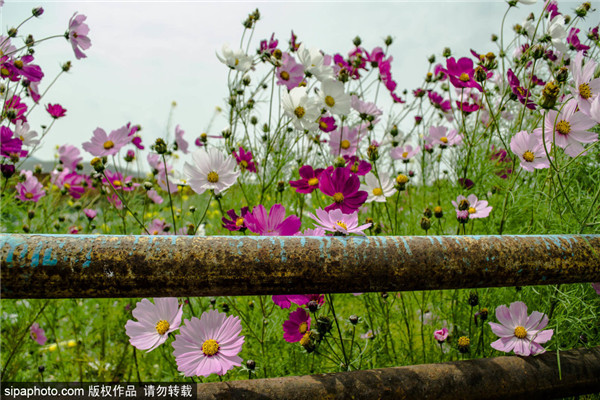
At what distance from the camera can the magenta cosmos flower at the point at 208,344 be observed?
70cm

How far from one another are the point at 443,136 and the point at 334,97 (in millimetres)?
708

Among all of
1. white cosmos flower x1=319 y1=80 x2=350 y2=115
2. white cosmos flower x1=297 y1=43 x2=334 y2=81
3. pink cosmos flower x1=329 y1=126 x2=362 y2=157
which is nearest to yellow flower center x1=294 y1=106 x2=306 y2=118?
white cosmos flower x1=319 y1=80 x2=350 y2=115

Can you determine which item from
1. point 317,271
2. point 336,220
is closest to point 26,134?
point 336,220

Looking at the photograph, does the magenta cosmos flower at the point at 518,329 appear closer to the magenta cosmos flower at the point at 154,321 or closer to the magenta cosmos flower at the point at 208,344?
the magenta cosmos flower at the point at 208,344

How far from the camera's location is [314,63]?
143cm

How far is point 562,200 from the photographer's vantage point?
1.17 metres

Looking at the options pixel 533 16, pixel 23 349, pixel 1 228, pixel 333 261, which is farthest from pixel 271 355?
pixel 533 16

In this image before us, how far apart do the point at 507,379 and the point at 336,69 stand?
130 centimetres

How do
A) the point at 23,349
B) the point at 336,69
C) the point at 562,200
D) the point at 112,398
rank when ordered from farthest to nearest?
1. the point at 336,69
2. the point at 23,349
3. the point at 562,200
4. the point at 112,398

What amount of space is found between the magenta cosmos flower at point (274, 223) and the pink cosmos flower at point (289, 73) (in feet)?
2.78

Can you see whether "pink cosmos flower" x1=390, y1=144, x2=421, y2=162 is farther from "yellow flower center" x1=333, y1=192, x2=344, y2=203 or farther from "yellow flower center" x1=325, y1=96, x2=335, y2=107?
"yellow flower center" x1=333, y1=192, x2=344, y2=203

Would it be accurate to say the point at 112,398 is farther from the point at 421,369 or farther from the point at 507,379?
the point at 507,379

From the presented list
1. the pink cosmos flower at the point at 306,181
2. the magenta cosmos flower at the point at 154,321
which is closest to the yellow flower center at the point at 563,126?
the pink cosmos flower at the point at 306,181

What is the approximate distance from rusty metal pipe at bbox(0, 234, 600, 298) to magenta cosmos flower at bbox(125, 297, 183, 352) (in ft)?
0.94
